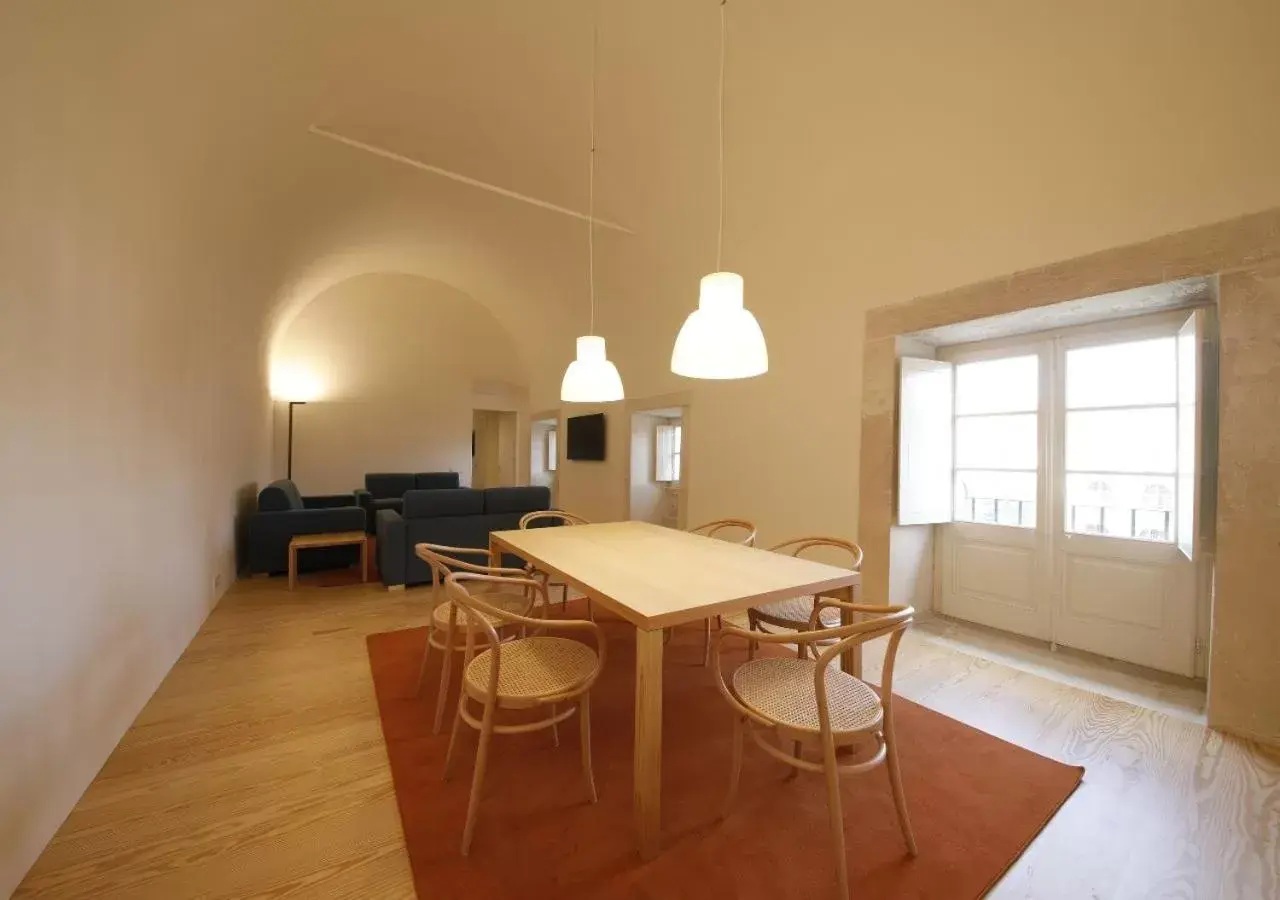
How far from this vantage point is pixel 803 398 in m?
3.61

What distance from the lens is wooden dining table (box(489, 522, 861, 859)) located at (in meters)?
1.45

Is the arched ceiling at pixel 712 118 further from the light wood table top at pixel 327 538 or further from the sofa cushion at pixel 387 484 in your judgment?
the sofa cushion at pixel 387 484

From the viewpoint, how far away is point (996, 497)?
3309 mm

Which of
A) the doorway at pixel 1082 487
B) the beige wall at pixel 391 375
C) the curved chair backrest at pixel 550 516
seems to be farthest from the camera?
the beige wall at pixel 391 375

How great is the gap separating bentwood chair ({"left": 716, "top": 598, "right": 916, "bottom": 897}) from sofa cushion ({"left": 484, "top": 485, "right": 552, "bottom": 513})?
3205mm

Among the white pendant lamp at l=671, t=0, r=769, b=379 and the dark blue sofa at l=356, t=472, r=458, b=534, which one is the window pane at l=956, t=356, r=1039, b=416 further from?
the dark blue sofa at l=356, t=472, r=458, b=534

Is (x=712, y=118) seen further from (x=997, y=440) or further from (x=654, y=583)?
(x=654, y=583)

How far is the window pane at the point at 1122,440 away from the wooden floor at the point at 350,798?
4.18ft

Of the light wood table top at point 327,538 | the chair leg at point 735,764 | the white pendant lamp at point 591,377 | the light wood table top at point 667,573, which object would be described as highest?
the white pendant lamp at point 591,377

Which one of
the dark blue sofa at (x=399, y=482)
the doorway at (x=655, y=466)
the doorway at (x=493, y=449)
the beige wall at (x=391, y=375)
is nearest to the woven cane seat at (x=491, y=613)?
the doorway at (x=655, y=466)

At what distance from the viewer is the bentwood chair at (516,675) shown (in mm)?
1515

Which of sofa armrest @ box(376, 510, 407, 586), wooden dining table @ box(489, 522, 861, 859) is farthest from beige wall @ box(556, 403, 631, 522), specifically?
wooden dining table @ box(489, 522, 861, 859)

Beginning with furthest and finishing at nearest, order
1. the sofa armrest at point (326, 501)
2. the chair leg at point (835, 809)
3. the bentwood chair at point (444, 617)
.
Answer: the sofa armrest at point (326, 501)
the bentwood chair at point (444, 617)
the chair leg at point (835, 809)

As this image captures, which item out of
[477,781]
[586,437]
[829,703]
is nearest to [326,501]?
[586,437]
